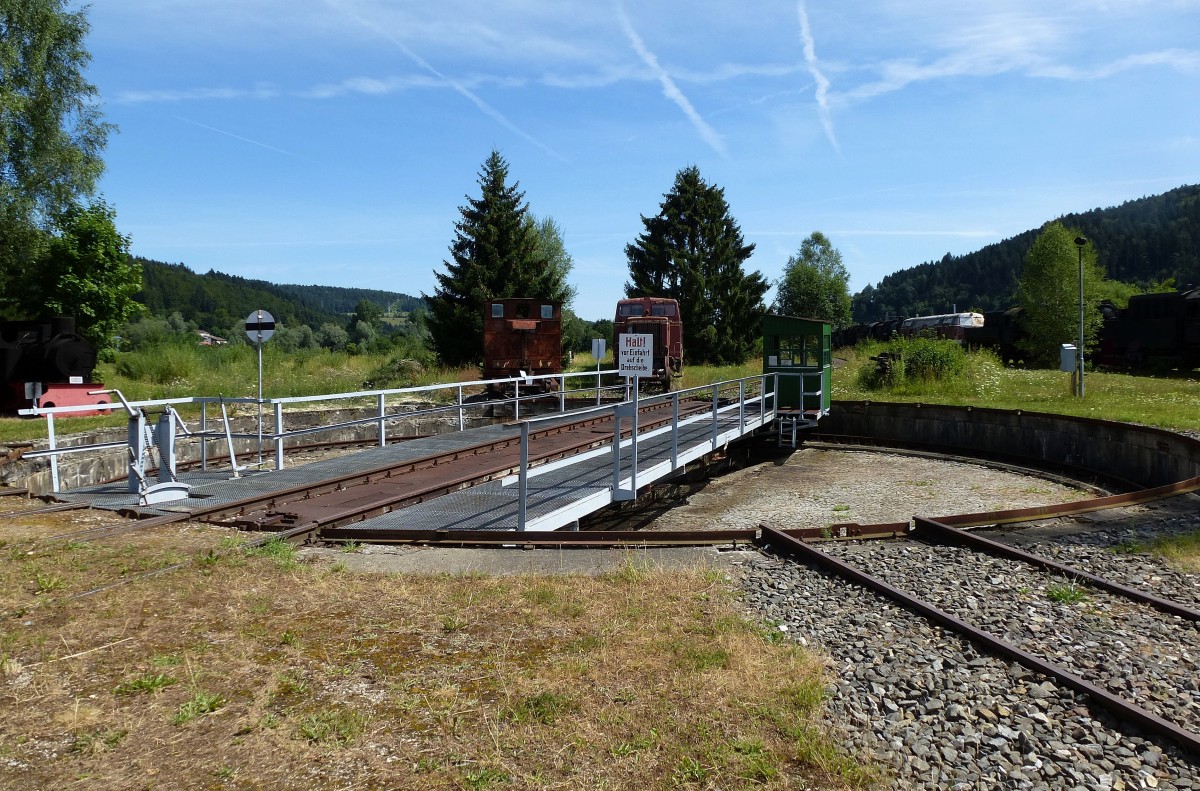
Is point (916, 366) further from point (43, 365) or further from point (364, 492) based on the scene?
point (43, 365)

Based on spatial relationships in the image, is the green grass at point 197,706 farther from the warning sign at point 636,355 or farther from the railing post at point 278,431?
the warning sign at point 636,355

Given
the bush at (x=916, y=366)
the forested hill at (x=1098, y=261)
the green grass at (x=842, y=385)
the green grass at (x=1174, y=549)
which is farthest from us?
the forested hill at (x=1098, y=261)

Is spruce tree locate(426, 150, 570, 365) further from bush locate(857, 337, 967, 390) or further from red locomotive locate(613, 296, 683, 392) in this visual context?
bush locate(857, 337, 967, 390)

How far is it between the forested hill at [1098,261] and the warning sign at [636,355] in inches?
4379

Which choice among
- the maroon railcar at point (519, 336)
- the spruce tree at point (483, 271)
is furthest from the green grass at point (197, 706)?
the spruce tree at point (483, 271)

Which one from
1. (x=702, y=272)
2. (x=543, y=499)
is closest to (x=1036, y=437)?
(x=543, y=499)

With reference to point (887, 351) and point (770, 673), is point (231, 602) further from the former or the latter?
point (887, 351)

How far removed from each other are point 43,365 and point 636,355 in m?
13.9

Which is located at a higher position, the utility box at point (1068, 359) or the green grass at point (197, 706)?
the utility box at point (1068, 359)

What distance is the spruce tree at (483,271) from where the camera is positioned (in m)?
32.7

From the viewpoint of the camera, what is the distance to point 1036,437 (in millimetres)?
17719

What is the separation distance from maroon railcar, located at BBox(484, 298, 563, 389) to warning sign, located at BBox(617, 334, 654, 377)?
12.8 m

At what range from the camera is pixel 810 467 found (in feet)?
59.5

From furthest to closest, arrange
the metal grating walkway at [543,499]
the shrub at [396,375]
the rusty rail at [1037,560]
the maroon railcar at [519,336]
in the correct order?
1. the shrub at [396,375]
2. the maroon railcar at [519,336]
3. the metal grating walkway at [543,499]
4. the rusty rail at [1037,560]
